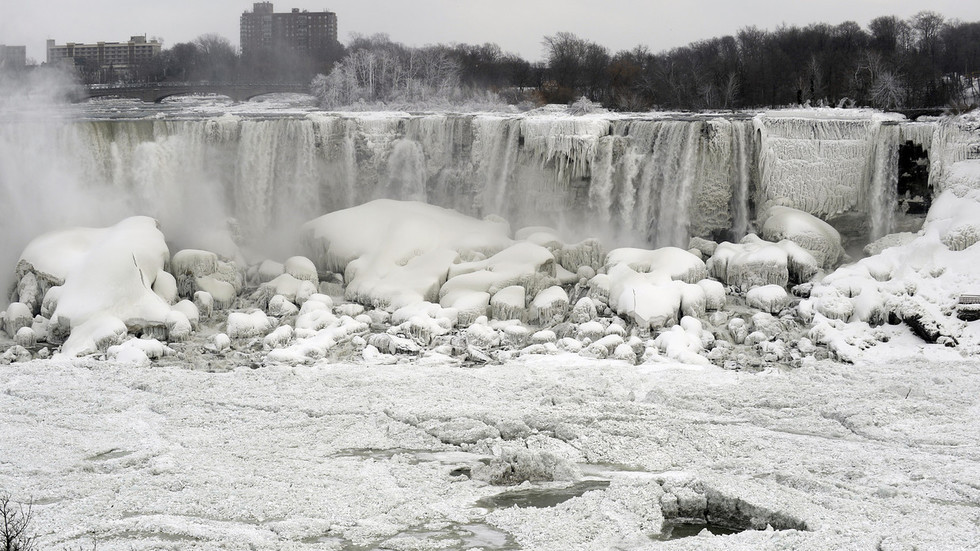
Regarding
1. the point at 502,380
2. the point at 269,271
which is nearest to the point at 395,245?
the point at 269,271

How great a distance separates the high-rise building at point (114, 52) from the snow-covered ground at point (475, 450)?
3745cm

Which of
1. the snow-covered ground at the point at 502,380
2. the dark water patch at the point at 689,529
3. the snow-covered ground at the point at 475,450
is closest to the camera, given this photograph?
the snow-covered ground at the point at 475,450

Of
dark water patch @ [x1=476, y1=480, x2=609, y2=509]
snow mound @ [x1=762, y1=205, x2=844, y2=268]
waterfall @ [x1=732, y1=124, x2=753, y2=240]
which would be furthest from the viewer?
waterfall @ [x1=732, y1=124, x2=753, y2=240]

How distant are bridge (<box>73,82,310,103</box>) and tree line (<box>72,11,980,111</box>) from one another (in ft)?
8.61

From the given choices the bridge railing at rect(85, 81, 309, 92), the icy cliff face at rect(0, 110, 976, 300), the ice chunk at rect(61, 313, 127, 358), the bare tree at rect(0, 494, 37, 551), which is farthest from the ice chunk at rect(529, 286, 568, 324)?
the bridge railing at rect(85, 81, 309, 92)

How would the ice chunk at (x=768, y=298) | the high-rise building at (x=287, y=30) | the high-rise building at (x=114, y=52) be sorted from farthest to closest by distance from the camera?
the high-rise building at (x=287, y=30) < the high-rise building at (x=114, y=52) < the ice chunk at (x=768, y=298)

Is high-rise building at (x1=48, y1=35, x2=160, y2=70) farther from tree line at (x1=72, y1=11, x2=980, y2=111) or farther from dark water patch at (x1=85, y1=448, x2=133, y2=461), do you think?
dark water patch at (x1=85, y1=448, x2=133, y2=461)

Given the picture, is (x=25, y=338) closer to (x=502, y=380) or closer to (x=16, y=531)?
(x=502, y=380)

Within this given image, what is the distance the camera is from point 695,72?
115 ft

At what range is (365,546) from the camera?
827cm

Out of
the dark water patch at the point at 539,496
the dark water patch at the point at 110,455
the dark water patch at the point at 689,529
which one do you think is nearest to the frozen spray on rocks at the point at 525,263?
the dark water patch at the point at 110,455

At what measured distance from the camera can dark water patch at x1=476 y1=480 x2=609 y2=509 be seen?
9.34 meters

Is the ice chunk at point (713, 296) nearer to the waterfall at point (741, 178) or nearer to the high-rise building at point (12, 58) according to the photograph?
the waterfall at point (741, 178)

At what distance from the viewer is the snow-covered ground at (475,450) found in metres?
8.50
